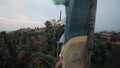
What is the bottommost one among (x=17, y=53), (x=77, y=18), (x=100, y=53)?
(x=100, y=53)

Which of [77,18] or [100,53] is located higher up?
[77,18]

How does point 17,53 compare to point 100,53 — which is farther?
point 100,53

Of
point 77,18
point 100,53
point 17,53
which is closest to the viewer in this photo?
point 77,18

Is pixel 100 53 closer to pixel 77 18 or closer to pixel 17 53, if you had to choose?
pixel 17 53

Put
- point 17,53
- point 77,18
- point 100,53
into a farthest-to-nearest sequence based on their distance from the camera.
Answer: point 100,53, point 17,53, point 77,18

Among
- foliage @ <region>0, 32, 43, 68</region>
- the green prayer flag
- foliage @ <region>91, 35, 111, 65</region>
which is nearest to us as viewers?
the green prayer flag

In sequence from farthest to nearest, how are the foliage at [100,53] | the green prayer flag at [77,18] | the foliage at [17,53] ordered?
the foliage at [100,53], the foliage at [17,53], the green prayer flag at [77,18]

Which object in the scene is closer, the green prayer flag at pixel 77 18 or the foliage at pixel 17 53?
the green prayer flag at pixel 77 18

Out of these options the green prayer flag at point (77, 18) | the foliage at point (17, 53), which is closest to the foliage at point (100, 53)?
the foliage at point (17, 53)

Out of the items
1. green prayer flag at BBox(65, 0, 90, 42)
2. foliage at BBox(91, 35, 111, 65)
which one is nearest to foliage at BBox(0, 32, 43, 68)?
foliage at BBox(91, 35, 111, 65)

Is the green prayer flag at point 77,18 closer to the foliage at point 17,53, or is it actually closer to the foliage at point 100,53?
the foliage at point 17,53

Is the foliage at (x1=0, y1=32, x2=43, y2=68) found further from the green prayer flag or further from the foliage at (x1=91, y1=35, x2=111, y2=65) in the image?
the green prayer flag

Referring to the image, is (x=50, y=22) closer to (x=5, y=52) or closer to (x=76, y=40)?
(x=5, y=52)

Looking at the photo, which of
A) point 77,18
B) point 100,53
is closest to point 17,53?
point 100,53
